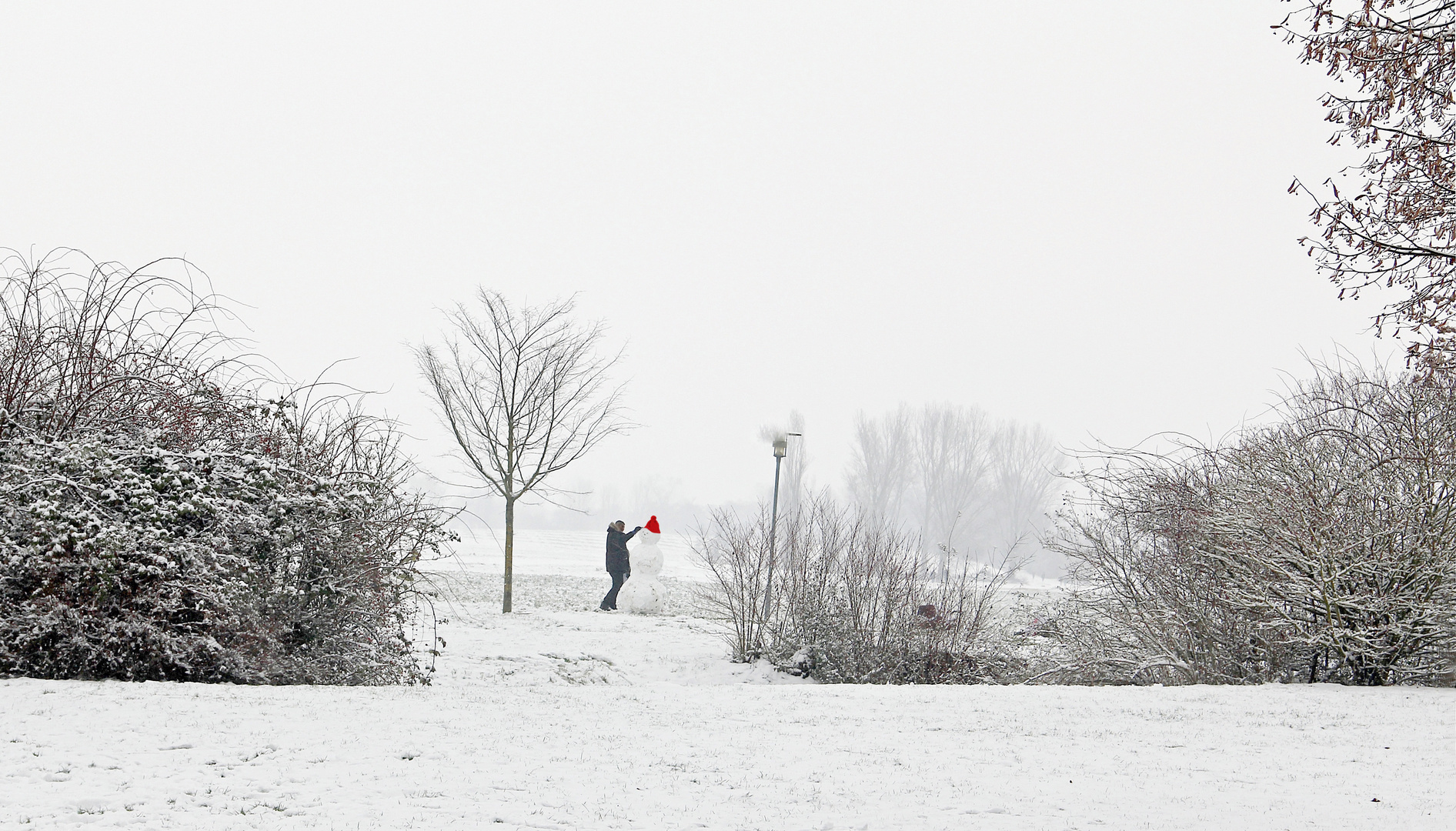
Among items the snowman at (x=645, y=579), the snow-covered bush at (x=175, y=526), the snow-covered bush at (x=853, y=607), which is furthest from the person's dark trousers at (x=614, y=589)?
the snow-covered bush at (x=175, y=526)

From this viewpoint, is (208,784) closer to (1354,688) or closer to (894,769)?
(894,769)

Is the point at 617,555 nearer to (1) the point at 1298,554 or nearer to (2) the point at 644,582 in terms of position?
(2) the point at 644,582

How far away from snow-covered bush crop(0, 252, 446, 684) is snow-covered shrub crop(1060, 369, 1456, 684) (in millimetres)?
7193

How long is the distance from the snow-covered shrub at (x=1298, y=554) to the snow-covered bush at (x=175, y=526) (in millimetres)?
7193

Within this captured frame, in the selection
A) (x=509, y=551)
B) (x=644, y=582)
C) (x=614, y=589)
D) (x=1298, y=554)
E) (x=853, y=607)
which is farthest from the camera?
(x=644, y=582)

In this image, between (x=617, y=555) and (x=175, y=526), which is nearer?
(x=175, y=526)

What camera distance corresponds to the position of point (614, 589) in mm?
15289

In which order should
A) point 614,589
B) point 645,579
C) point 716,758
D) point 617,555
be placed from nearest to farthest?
point 716,758 < point 614,589 < point 645,579 < point 617,555

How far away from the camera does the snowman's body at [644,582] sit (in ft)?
49.5

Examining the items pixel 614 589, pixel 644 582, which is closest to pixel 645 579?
pixel 644 582

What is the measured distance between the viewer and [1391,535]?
25.7 feet

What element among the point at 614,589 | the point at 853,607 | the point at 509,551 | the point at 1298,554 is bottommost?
the point at 614,589

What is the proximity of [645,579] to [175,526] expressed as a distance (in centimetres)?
987

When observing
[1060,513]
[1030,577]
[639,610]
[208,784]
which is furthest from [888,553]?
[1030,577]
